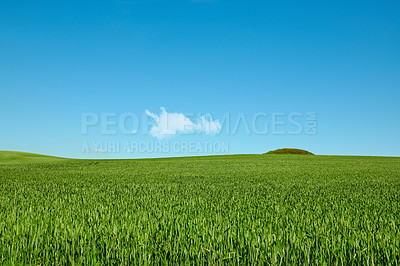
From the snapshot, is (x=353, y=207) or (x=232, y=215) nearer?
(x=232, y=215)

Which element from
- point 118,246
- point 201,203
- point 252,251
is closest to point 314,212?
point 201,203

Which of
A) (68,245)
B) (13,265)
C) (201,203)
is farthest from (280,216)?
(13,265)

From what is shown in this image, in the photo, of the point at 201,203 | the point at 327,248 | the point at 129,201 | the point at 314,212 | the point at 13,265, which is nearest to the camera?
the point at 13,265

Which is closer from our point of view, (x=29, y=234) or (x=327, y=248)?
(x=327, y=248)

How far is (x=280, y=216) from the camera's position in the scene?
4.41 meters

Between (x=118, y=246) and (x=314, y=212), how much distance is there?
3.62 m

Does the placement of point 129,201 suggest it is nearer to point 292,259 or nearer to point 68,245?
point 68,245

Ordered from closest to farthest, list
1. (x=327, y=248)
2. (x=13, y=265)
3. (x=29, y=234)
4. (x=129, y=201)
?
(x=13, y=265) < (x=327, y=248) < (x=29, y=234) < (x=129, y=201)

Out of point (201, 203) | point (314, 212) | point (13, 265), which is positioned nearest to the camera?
point (13, 265)

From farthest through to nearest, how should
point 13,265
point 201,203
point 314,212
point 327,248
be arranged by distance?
point 201,203, point 314,212, point 327,248, point 13,265

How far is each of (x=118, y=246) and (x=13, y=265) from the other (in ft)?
3.18

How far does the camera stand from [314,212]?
474 cm

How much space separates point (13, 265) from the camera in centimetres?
246

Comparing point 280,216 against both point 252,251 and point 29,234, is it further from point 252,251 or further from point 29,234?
point 29,234
